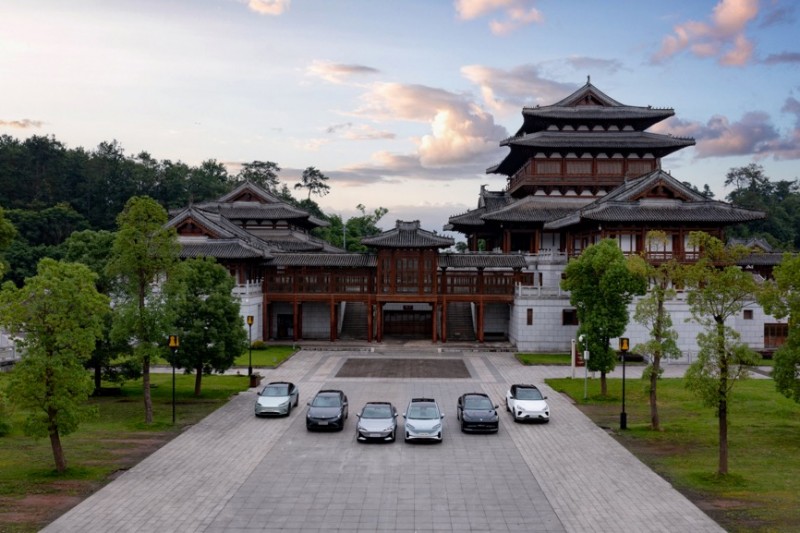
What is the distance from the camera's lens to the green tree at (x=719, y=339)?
68.6ft

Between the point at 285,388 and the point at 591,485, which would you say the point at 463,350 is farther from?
the point at 591,485

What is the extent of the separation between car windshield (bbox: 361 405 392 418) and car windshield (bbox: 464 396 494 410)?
11.1 feet

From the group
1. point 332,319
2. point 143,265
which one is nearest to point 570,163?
point 332,319

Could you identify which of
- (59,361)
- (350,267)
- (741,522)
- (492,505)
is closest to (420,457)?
(492,505)

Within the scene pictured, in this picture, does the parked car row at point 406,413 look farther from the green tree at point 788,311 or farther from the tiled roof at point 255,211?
the tiled roof at point 255,211

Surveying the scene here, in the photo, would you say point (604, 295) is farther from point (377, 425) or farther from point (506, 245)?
point (506, 245)

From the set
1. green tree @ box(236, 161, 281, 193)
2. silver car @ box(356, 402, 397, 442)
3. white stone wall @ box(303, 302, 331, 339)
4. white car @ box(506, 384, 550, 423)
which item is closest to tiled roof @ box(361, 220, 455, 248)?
white stone wall @ box(303, 302, 331, 339)

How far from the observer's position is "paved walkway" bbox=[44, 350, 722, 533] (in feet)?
55.4

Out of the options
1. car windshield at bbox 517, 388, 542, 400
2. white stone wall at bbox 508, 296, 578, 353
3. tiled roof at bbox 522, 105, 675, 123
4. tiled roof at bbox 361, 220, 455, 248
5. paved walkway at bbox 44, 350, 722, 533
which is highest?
tiled roof at bbox 522, 105, 675, 123

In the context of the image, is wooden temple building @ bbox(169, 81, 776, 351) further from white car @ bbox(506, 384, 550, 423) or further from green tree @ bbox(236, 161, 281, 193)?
green tree @ bbox(236, 161, 281, 193)

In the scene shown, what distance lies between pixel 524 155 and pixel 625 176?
864 centimetres

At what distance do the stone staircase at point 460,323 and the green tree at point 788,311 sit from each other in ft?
101

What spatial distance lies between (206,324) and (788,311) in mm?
24127

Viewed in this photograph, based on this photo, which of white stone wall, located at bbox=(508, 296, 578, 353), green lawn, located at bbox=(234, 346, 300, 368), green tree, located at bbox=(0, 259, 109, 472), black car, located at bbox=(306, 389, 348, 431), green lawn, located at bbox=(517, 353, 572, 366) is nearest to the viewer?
green tree, located at bbox=(0, 259, 109, 472)
